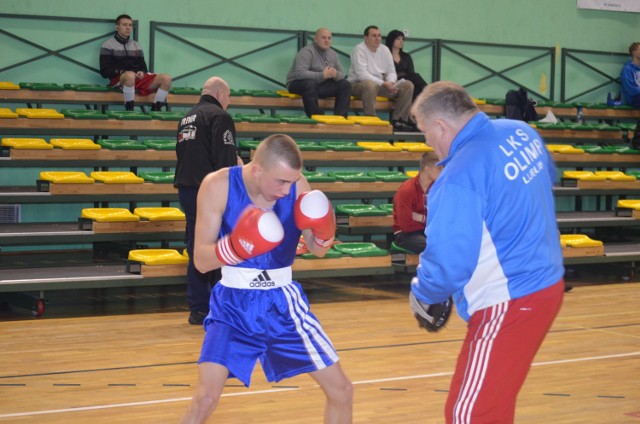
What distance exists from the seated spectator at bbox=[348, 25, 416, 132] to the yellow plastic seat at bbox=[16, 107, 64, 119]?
3.88 metres

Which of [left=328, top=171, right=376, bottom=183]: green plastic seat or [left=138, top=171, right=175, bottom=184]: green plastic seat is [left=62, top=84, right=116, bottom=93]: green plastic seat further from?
[left=328, top=171, right=376, bottom=183]: green plastic seat

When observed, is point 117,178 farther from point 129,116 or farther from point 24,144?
point 129,116

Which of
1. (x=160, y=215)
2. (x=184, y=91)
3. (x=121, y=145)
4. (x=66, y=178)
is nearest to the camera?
(x=160, y=215)

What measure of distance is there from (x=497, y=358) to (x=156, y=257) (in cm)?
548

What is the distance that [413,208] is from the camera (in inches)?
349

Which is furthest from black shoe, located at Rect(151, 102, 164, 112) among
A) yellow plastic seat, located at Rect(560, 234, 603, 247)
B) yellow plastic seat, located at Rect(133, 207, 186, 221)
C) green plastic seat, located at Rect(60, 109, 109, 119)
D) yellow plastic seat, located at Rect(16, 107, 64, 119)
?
yellow plastic seat, located at Rect(560, 234, 603, 247)

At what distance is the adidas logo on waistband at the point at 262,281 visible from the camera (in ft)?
12.7

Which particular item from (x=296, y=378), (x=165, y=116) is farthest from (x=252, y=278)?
(x=165, y=116)

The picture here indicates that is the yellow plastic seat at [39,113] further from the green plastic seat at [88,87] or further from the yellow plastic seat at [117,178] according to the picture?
the yellow plastic seat at [117,178]

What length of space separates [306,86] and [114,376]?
22.1 feet

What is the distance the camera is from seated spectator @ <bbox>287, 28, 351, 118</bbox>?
1202 cm

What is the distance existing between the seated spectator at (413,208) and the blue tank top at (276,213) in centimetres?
467

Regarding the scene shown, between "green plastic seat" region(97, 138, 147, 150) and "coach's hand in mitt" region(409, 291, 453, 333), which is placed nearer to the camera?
"coach's hand in mitt" region(409, 291, 453, 333)

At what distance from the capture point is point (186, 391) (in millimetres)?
5570
